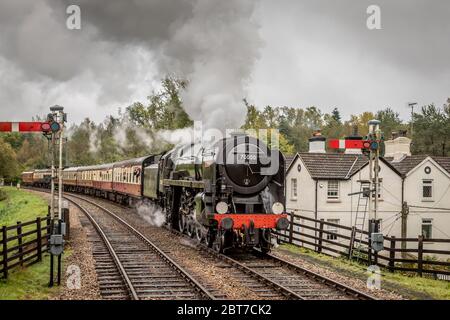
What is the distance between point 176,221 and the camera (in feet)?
61.1

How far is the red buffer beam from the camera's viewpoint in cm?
1025

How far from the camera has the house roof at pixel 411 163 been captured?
27.6 metres

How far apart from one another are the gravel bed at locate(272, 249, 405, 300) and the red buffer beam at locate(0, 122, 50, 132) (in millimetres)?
6574

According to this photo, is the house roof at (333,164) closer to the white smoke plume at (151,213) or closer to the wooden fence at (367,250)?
the wooden fence at (367,250)

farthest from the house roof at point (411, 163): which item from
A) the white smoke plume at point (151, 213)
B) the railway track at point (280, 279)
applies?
the railway track at point (280, 279)

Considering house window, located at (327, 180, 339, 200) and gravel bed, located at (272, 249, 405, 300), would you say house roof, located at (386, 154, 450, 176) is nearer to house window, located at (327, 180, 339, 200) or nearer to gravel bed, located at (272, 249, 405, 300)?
house window, located at (327, 180, 339, 200)

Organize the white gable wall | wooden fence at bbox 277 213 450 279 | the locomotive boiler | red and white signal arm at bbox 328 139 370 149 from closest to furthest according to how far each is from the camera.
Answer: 1. wooden fence at bbox 277 213 450 279
2. red and white signal arm at bbox 328 139 370 149
3. the locomotive boiler
4. the white gable wall

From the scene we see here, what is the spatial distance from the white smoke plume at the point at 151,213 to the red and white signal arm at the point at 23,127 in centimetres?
1034

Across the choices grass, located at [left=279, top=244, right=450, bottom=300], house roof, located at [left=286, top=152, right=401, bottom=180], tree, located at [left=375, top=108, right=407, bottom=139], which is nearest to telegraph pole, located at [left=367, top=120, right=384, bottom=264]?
grass, located at [left=279, top=244, right=450, bottom=300]

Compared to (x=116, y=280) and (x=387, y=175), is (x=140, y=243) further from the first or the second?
(x=387, y=175)

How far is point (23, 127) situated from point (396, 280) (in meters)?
8.47

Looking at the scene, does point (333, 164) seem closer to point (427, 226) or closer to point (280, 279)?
point (427, 226)
